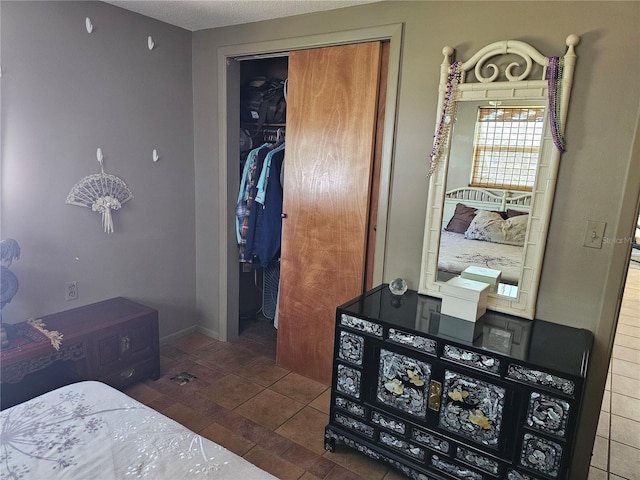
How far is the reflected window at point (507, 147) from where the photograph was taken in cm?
191

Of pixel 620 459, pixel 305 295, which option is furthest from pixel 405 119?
pixel 620 459

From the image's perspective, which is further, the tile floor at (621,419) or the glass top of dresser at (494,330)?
the tile floor at (621,419)

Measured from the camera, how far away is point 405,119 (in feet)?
7.41

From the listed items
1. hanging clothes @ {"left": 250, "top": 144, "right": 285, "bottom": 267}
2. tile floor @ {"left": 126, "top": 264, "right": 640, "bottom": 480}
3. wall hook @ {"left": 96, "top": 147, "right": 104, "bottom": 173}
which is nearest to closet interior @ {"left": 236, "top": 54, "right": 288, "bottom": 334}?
hanging clothes @ {"left": 250, "top": 144, "right": 285, "bottom": 267}

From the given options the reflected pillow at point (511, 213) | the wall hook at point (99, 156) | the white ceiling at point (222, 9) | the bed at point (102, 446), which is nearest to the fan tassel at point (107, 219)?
the wall hook at point (99, 156)

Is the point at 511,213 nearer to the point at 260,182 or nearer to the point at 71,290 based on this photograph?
the point at 260,182

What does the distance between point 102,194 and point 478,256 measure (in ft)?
7.40

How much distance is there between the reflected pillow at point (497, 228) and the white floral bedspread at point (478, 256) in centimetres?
3

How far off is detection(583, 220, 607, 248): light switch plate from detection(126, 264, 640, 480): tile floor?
122cm

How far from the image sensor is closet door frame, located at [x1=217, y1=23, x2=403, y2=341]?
89.4 inches

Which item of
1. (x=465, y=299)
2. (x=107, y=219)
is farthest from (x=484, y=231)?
(x=107, y=219)

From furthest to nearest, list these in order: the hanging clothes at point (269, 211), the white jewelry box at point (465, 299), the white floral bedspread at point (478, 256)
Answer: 1. the hanging clothes at point (269, 211)
2. the white floral bedspread at point (478, 256)
3. the white jewelry box at point (465, 299)

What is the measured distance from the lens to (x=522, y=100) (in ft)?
6.26

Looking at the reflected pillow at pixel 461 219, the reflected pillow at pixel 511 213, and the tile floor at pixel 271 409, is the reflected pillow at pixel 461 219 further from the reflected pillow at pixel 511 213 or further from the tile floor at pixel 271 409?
the tile floor at pixel 271 409
